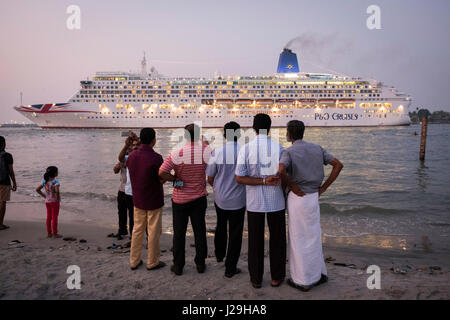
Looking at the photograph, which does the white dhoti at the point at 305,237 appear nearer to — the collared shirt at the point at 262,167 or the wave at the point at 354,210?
the collared shirt at the point at 262,167

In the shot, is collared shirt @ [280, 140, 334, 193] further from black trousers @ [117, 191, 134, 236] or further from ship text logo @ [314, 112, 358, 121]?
ship text logo @ [314, 112, 358, 121]

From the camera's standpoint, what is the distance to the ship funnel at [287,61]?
62906mm

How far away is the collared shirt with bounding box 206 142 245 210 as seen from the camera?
300 centimetres

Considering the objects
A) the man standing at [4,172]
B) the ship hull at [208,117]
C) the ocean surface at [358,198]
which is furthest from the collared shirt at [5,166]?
the ship hull at [208,117]

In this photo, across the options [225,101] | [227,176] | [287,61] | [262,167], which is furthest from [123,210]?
[287,61]

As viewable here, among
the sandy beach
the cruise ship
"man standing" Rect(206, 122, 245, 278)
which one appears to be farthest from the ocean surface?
the cruise ship

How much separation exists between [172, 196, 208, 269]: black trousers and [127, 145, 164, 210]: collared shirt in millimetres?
236

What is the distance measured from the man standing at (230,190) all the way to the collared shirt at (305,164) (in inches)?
25.6

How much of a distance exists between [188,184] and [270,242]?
96cm

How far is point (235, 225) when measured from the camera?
298cm

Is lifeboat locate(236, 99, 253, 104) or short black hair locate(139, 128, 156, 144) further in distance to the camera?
lifeboat locate(236, 99, 253, 104)

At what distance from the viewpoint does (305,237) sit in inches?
103
